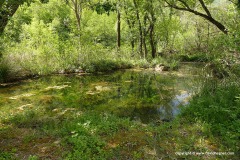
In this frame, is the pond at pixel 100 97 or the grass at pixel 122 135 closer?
the grass at pixel 122 135

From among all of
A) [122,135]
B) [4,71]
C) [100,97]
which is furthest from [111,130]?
[4,71]

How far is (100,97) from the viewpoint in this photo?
10.4 meters

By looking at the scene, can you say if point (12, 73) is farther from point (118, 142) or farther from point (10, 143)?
point (118, 142)

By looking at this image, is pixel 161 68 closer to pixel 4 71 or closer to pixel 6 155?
pixel 4 71

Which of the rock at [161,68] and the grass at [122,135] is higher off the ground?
the rock at [161,68]

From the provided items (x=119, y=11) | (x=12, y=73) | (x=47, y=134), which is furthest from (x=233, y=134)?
(x=119, y=11)

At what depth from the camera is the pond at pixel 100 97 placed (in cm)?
841

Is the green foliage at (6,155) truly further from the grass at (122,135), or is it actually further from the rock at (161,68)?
the rock at (161,68)

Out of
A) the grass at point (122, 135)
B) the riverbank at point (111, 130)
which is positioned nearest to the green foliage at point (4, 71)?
the riverbank at point (111, 130)

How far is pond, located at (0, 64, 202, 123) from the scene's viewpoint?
8406 mm

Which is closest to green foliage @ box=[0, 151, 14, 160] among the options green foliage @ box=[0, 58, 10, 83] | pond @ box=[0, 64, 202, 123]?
pond @ box=[0, 64, 202, 123]

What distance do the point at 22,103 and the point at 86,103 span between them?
2.57 metres

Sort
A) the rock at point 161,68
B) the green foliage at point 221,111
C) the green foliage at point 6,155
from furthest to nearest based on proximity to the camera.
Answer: the rock at point 161,68 < the green foliage at point 221,111 < the green foliage at point 6,155

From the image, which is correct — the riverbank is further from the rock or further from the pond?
the rock
